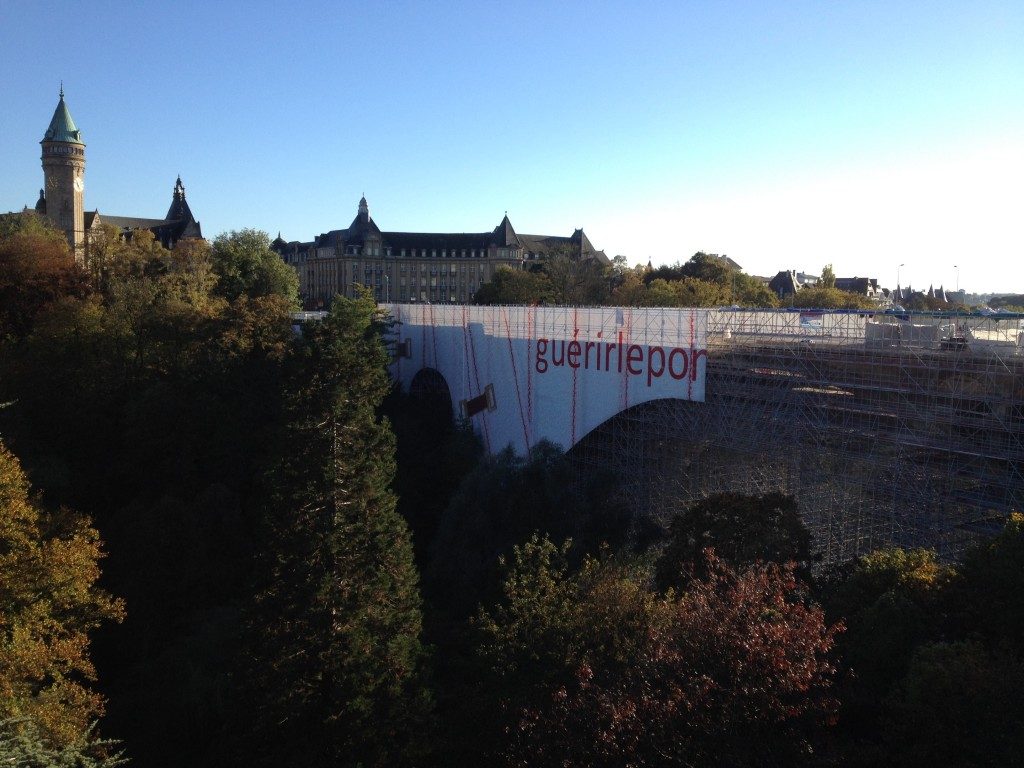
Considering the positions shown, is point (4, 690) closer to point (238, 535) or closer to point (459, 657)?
point (459, 657)

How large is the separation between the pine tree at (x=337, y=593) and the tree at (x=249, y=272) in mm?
24303

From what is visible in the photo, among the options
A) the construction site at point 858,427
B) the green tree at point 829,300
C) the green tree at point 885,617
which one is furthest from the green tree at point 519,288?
the green tree at point 885,617

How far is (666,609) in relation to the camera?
10.9 meters

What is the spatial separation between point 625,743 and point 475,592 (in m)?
10.3

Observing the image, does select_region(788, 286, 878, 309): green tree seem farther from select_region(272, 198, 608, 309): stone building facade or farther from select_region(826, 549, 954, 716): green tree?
select_region(272, 198, 608, 309): stone building facade

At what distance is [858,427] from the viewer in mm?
15430

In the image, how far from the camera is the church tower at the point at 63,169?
53469mm

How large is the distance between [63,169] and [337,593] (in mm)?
51489

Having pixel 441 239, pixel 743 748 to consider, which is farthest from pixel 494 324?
pixel 441 239

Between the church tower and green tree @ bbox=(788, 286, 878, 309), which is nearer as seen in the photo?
green tree @ bbox=(788, 286, 878, 309)

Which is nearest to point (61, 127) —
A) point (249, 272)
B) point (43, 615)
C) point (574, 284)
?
point (249, 272)

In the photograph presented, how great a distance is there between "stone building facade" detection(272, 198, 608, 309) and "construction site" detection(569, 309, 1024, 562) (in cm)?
6631

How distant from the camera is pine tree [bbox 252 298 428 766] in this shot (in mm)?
12102

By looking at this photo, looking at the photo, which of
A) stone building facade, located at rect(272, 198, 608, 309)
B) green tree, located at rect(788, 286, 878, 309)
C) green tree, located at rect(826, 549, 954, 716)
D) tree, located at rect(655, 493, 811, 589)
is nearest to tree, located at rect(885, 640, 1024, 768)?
green tree, located at rect(826, 549, 954, 716)
